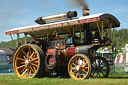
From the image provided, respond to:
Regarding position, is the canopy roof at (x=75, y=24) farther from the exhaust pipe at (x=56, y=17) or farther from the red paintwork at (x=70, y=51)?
the red paintwork at (x=70, y=51)

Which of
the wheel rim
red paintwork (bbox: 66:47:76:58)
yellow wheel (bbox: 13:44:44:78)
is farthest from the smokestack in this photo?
the wheel rim

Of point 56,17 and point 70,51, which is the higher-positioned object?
point 56,17

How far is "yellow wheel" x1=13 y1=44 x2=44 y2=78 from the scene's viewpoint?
37.9ft

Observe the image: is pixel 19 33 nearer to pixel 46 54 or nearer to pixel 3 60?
pixel 46 54

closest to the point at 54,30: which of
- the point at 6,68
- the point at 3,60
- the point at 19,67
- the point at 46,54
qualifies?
the point at 46,54

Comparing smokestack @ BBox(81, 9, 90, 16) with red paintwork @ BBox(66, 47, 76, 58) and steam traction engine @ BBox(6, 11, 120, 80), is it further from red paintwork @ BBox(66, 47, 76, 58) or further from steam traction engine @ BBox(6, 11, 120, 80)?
red paintwork @ BBox(66, 47, 76, 58)

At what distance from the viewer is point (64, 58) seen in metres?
11.8

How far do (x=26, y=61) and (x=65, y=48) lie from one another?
2.28m

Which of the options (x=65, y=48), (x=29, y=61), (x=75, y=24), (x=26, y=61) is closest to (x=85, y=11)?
(x=75, y=24)

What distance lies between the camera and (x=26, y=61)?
1209cm

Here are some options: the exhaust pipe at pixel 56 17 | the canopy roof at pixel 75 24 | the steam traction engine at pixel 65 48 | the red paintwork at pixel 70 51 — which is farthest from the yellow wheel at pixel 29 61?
the exhaust pipe at pixel 56 17

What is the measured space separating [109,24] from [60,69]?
3.87 meters

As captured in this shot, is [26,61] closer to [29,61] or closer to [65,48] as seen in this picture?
[29,61]

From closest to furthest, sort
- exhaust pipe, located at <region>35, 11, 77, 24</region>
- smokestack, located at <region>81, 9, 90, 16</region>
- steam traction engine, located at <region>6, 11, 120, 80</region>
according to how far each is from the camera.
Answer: steam traction engine, located at <region>6, 11, 120, 80</region>
exhaust pipe, located at <region>35, 11, 77, 24</region>
smokestack, located at <region>81, 9, 90, 16</region>
